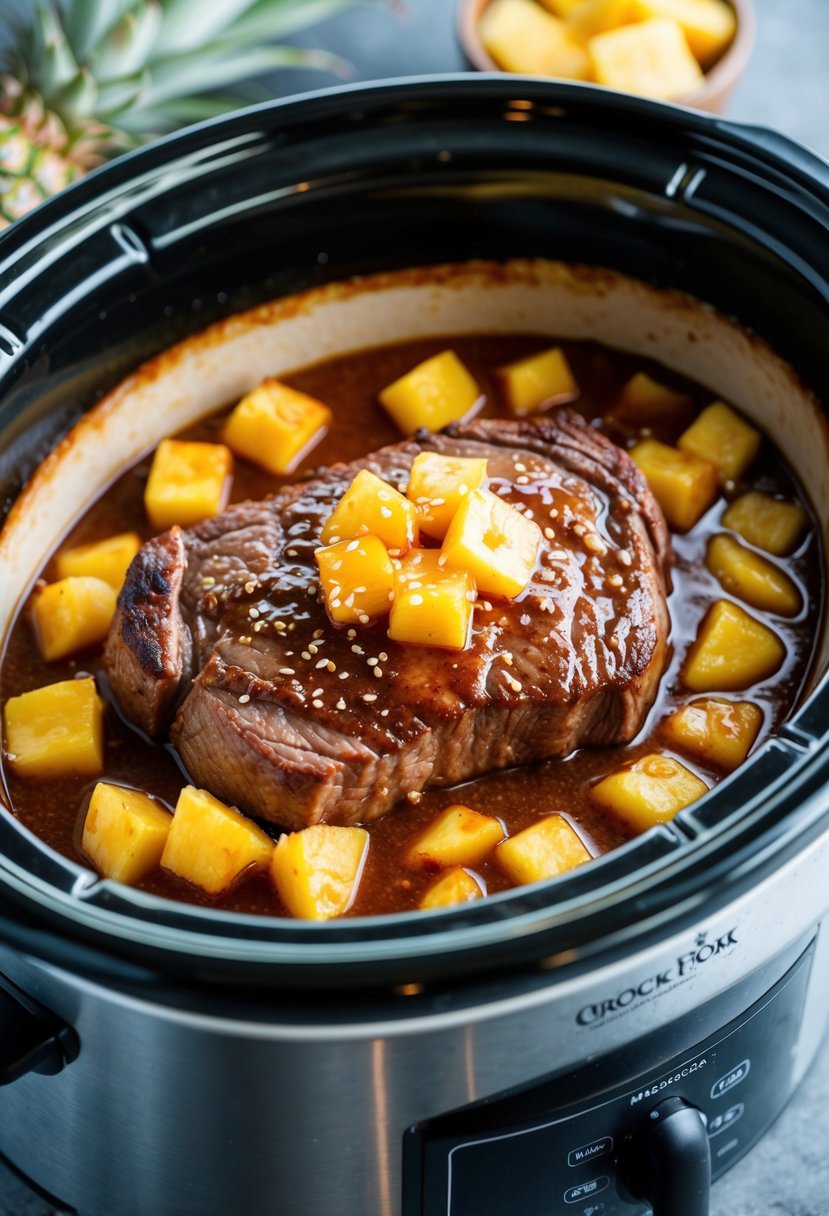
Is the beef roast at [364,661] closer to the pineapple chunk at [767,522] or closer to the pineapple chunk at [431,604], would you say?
the pineapple chunk at [431,604]

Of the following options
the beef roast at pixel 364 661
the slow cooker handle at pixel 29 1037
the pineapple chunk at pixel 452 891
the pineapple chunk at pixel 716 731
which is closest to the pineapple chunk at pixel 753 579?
the beef roast at pixel 364 661

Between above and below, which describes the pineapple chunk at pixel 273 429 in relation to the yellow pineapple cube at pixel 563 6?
below

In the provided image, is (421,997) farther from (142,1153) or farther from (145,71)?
(145,71)

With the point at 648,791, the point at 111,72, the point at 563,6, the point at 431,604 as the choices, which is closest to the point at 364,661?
the point at 431,604

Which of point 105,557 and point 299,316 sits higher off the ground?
point 299,316

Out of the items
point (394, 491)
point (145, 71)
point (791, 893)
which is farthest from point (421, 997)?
point (145, 71)

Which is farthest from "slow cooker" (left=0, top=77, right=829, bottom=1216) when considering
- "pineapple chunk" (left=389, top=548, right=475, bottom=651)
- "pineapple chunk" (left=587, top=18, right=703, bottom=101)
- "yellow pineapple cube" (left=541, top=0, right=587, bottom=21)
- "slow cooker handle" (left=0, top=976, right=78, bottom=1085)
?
"yellow pineapple cube" (left=541, top=0, right=587, bottom=21)
